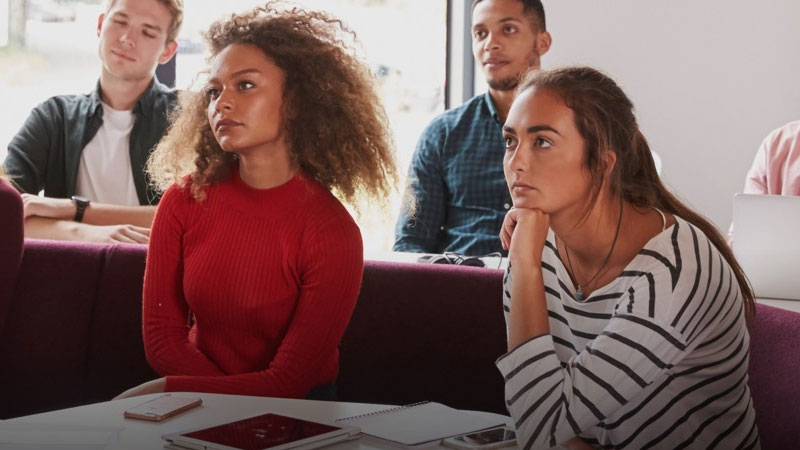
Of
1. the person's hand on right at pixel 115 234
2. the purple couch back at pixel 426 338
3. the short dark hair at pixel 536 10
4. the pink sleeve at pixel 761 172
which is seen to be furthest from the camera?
the short dark hair at pixel 536 10

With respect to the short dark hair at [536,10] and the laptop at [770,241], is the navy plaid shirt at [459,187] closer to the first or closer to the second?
the short dark hair at [536,10]

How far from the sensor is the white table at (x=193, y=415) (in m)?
1.39

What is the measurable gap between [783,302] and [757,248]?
0.46ft

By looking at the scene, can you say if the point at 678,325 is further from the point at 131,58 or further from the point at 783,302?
the point at 131,58

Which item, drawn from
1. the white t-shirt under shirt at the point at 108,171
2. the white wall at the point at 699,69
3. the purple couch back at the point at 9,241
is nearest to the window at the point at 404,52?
the white wall at the point at 699,69

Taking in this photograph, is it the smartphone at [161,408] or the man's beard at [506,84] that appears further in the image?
the man's beard at [506,84]

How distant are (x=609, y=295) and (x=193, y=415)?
0.71 meters

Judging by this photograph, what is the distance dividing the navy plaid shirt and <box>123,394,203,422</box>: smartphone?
6.69 feet

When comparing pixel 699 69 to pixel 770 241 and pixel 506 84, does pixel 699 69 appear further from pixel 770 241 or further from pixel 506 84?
pixel 770 241

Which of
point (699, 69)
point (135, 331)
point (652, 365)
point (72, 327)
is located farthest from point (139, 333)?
point (699, 69)

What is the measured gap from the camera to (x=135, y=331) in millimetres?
2557

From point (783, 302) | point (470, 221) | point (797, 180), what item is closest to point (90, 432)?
point (783, 302)

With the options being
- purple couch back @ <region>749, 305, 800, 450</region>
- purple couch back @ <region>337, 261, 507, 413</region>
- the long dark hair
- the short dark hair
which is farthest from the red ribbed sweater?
the short dark hair

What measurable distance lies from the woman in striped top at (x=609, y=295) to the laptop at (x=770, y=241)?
616 mm
